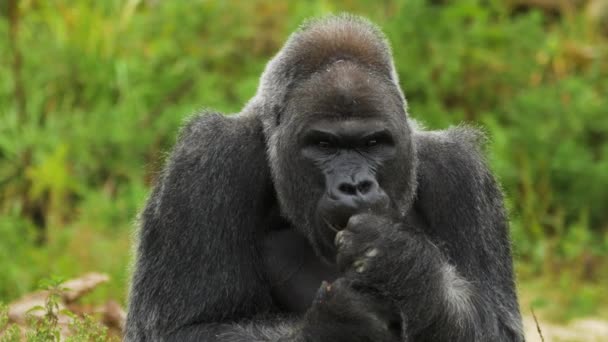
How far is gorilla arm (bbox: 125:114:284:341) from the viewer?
4855mm

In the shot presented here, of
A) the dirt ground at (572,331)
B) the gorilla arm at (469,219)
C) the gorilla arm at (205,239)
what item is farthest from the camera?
the dirt ground at (572,331)

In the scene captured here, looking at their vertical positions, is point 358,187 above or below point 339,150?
below

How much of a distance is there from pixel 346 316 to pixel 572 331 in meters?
4.64

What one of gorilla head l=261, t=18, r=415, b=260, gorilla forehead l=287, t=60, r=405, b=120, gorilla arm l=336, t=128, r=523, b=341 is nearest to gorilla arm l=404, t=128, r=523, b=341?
gorilla arm l=336, t=128, r=523, b=341

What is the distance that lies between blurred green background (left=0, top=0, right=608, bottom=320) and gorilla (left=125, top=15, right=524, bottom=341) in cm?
356

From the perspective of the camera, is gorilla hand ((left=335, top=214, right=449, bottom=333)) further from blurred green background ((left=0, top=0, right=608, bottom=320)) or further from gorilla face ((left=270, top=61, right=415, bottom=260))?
blurred green background ((left=0, top=0, right=608, bottom=320))

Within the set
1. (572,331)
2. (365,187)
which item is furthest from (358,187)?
(572,331)

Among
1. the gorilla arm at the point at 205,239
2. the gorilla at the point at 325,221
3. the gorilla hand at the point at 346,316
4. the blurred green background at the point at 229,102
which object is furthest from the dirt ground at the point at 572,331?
the gorilla hand at the point at 346,316

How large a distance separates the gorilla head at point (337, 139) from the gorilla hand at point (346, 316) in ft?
0.95

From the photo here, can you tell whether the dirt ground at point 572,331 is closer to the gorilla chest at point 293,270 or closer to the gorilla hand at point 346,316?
the gorilla chest at point 293,270

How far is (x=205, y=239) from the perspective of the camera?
4.89m

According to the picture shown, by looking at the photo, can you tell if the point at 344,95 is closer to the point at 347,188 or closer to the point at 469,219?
the point at 347,188

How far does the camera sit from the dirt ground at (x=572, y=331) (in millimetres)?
8172

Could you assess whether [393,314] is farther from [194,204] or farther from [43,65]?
[43,65]
